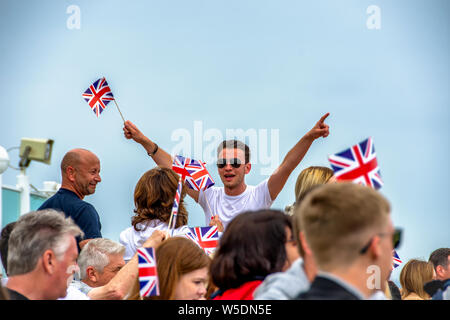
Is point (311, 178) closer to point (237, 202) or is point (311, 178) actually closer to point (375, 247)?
point (237, 202)

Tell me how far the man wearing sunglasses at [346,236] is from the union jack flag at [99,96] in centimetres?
391

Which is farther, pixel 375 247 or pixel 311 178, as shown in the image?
pixel 311 178

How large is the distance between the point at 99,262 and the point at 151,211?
1.70 feet

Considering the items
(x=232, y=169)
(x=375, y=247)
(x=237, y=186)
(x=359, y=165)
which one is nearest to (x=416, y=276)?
(x=237, y=186)

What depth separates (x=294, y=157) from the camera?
212 inches

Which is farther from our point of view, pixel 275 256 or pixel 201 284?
pixel 201 284

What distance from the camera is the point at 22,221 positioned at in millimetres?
3195

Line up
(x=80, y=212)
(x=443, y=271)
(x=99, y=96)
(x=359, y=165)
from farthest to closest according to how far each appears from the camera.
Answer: (x=443, y=271)
(x=99, y=96)
(x=80, y=212)
(x=359, y=165)

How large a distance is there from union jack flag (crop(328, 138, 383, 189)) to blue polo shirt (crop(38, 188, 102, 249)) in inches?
104

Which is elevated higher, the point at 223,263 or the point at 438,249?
the point at 223,263
